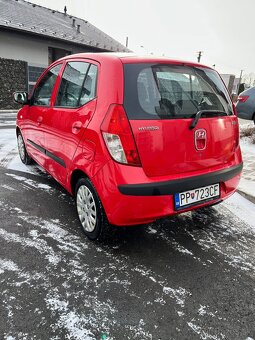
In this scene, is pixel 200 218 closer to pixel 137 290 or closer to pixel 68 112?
pixel 137 290

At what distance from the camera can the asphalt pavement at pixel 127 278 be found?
183cm

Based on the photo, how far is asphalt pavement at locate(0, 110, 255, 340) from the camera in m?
1.83

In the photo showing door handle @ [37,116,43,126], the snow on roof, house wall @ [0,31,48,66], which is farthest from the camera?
the snow on roof

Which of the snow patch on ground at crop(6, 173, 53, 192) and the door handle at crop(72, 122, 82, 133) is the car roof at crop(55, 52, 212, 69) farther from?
the snow patch on ground at crop(6, 173, 53, 192)

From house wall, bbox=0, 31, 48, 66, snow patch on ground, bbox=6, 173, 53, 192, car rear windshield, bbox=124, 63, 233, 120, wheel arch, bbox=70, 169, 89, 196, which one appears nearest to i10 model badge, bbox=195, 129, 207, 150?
car rear windshield, bbox=124, 63, 233, 120

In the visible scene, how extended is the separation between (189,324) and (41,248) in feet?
4.79

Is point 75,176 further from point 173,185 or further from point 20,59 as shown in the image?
point 20,59

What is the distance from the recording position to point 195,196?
251cm

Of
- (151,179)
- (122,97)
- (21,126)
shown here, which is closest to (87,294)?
(151,179)

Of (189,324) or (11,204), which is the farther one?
(11,204)

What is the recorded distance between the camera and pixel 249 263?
254cm

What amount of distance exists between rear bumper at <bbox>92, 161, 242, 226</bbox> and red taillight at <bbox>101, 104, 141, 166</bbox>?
2.9 inches

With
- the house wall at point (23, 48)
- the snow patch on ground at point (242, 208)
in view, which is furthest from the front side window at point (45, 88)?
the house wall at point (23, 48)

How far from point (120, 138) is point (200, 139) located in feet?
2.43
